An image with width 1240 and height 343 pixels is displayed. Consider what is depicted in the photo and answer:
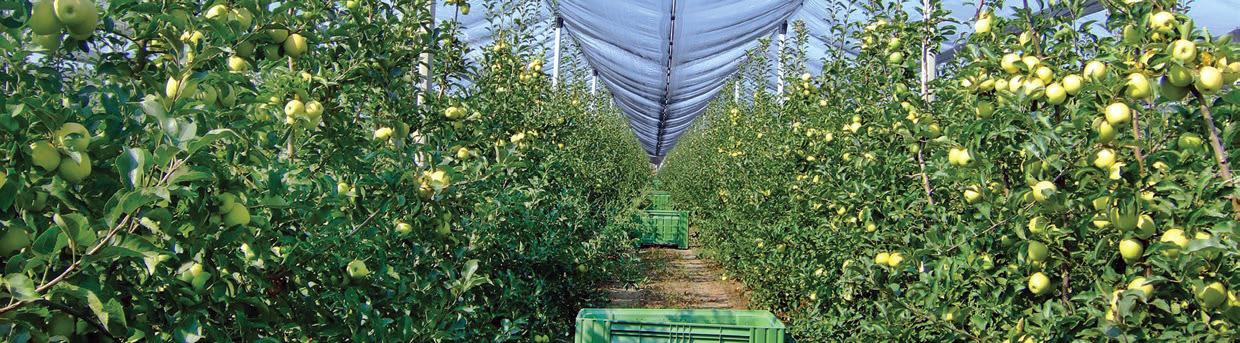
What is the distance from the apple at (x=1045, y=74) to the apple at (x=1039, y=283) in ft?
1.68

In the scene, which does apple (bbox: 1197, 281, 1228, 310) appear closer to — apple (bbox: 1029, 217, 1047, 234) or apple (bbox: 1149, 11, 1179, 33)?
apple (bbox: 1029, 217, 1047, 234)

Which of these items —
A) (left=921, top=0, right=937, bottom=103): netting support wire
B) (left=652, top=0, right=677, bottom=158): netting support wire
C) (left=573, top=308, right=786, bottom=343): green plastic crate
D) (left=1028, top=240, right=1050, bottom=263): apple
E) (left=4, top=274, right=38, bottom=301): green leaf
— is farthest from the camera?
(left=652, top=0, right=677, bottom=158): netting support wire

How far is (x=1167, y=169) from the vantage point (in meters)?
1.57

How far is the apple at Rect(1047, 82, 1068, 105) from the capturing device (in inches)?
65.3

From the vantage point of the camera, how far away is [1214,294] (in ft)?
4.68

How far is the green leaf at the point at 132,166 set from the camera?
0.92 m

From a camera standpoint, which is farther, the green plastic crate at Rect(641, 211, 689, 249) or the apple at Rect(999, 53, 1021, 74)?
the green plastic crate at Rect(641, 211, 689, 249)

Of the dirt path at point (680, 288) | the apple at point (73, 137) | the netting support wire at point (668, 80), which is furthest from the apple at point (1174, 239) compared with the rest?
the netting support wire at point (668, 80)

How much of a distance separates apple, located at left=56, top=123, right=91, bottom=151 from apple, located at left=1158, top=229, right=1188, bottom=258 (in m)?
1.93

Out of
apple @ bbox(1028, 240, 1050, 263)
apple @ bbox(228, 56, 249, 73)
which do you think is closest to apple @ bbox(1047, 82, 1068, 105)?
apple @ bbox(1028, 240, 1050, 263)

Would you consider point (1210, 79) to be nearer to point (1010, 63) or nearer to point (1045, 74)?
point (1045, 74)

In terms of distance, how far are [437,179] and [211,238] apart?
2.68 feet

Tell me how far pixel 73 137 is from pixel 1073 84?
193 centimetres

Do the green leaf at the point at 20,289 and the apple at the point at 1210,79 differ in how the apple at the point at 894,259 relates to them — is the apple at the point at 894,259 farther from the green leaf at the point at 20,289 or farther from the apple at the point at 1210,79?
the green leaf at the point at 20,289
